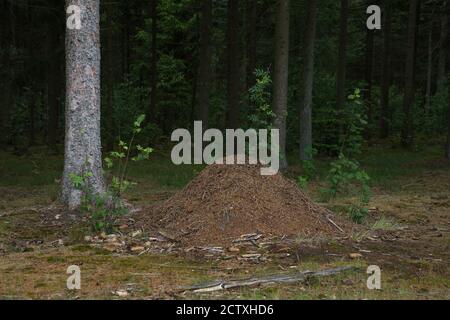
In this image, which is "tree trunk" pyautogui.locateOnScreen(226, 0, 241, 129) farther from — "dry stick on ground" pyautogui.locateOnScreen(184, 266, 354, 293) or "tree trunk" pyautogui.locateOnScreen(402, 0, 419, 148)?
"dry stick on ground" pyautogui.locateOnScreen(184, 266, 354, 293)

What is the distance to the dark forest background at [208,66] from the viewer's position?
20.7 m

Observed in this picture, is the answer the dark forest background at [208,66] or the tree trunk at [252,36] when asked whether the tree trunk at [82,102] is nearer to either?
the dark forest background at [208,66]

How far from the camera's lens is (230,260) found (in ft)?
22.4

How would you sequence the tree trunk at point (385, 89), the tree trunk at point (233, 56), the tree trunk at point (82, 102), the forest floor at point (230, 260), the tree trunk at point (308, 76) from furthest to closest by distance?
the tree trunk at point (385, 89) < the tree trunk at point (233, 56) < the tree trunk at point (308, 76) < the tree trunk at point (82, 102) < the forest floor at point (230, 260)

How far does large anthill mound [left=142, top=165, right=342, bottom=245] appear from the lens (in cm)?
779

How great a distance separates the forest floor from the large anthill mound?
1.29 feet

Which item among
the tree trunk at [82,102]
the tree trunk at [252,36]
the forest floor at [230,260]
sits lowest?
the forest floor at [230,260]

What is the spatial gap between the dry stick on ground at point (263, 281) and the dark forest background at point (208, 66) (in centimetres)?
1195

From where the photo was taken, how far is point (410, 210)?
10406mm

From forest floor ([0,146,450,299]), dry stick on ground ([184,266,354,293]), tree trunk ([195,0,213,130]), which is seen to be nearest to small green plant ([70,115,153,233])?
forest floor ([0,146,450,299])

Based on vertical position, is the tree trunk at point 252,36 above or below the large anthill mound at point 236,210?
above

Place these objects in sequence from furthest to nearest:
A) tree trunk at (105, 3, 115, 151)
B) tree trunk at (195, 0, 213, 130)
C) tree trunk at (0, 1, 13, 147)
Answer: tree trunk at (105, 3, 115, 151) → tree trunk at (0, 1, 13, 147) → tree trunk at (195, 0, 213, 130)

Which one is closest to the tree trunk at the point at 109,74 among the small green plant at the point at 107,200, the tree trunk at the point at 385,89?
the small green plant at the point at 107,200
